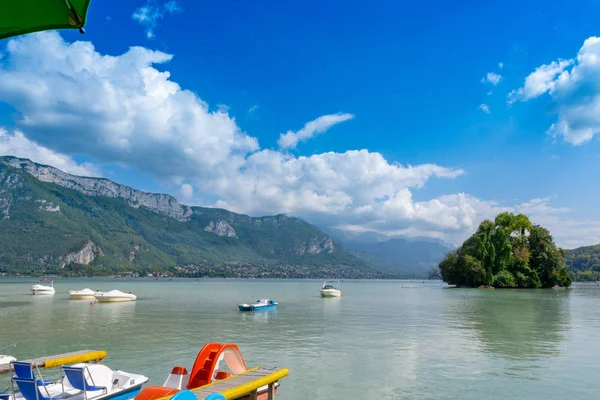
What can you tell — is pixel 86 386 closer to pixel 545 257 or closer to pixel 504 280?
pixel 504 280

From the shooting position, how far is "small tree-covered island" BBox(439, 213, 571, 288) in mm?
124875

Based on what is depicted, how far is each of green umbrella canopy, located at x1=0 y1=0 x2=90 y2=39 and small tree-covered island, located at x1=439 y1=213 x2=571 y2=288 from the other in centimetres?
→ 13198

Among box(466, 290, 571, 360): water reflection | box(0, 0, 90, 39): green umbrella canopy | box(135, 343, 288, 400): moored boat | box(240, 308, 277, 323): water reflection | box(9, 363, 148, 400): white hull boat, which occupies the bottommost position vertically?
box(240, 308, 277, 323): water reflection

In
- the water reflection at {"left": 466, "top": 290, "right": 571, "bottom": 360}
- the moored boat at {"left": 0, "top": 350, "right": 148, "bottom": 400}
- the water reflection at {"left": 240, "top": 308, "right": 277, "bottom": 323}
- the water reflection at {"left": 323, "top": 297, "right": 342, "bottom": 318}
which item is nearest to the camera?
the moored boat at {"left": 0, "top": 350, "right": 148, "bottom": 400}

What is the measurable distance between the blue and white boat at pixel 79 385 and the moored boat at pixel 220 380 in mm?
1603

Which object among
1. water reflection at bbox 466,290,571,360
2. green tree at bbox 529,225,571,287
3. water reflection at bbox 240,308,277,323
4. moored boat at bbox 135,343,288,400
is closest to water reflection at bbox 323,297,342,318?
water reflection at bbox 240,308,277,323

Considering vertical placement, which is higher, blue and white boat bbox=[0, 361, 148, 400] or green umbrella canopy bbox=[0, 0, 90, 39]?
green umbrella canopy bbox=[0, 0, 90, 39]

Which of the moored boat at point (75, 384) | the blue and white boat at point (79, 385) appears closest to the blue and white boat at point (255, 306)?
the moored boat at point (75, 384)

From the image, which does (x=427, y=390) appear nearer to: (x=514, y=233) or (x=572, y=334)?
(x=572, y=334)

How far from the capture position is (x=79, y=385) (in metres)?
12.7

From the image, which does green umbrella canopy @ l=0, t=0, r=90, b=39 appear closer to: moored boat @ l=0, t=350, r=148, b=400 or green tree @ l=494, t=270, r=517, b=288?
moored boat @ l=0, t=350, r=148, b=400

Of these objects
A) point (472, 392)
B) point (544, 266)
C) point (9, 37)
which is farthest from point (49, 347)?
point (544, 266)

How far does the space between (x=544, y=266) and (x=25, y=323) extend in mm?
127364

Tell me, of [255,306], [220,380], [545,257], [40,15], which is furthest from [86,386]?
[545,257]
